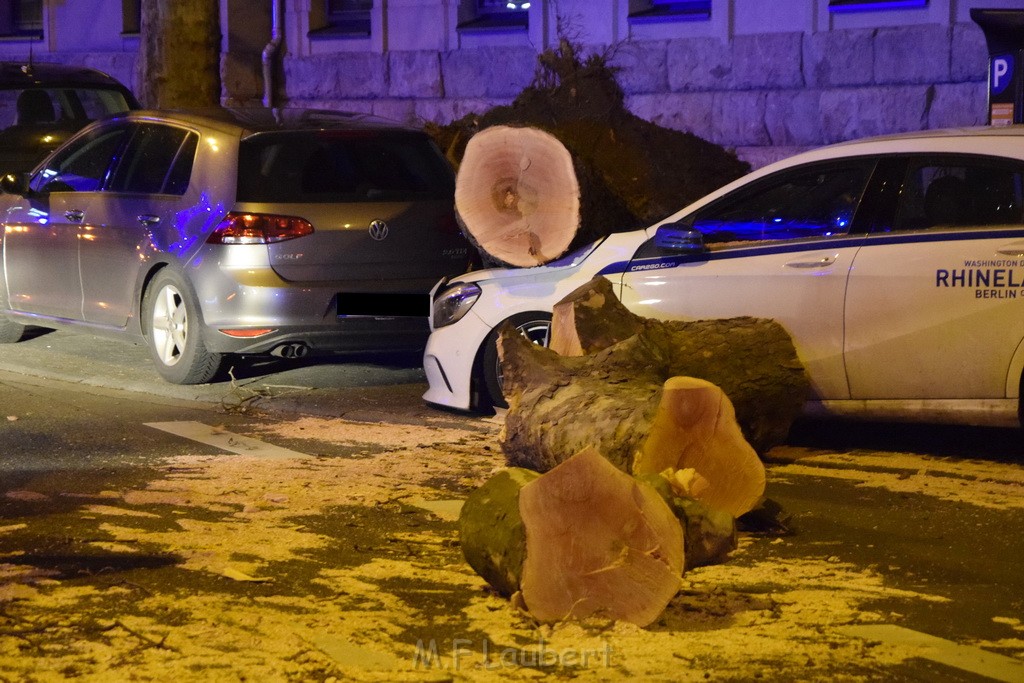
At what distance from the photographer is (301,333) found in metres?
8.49

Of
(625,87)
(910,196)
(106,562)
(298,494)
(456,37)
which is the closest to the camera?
(106,562)

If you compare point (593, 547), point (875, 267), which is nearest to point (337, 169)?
point (875, 267)

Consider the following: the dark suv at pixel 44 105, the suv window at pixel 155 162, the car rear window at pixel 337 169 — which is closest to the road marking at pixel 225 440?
the car rear window at pixel 337 169

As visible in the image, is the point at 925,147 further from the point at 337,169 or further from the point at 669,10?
the point at 669,10

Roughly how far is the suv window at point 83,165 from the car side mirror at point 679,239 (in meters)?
4.35

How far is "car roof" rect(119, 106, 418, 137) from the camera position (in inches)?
343

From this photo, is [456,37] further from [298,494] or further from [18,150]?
[298,494]

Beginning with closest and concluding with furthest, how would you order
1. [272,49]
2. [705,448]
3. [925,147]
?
1. [705,448]
2. [925,147]
3. [272,49]

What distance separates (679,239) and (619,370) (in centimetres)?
105

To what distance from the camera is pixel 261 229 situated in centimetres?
838

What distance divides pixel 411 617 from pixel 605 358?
1.99 meters

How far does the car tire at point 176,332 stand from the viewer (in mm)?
8742

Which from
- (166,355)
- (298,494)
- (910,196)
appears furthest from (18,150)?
(910,196)

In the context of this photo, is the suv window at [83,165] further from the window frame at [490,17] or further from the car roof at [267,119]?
the window frame at [490,17]
